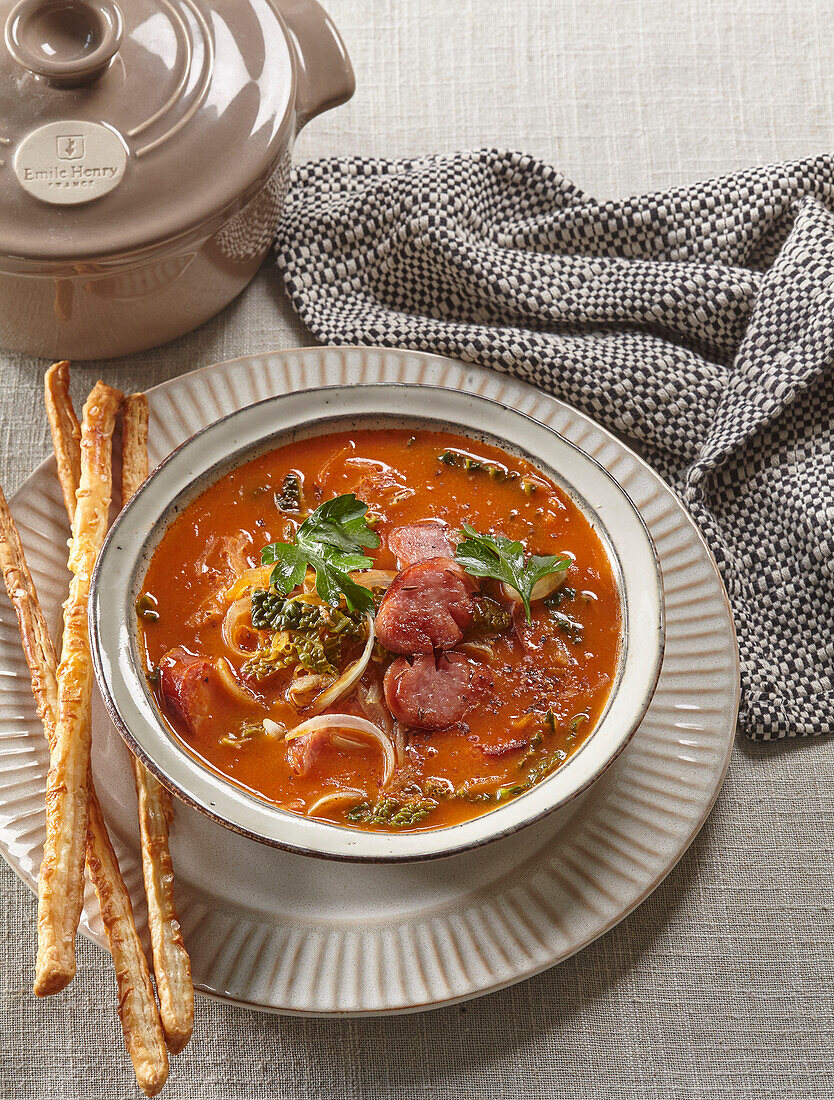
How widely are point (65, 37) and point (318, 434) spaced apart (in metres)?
0.98

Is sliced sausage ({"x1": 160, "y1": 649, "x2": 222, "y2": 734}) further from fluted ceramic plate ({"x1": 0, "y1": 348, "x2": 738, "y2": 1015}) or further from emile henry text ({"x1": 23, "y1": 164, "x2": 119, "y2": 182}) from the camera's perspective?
emile henry text ({"x1": 23, "y1": 164, "x2": 119, "y2": 182})

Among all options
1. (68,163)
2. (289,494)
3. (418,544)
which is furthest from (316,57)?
(418,544)

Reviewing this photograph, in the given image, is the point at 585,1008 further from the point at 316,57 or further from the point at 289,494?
the point at 316,57

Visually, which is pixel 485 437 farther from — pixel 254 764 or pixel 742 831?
pixel 742 831

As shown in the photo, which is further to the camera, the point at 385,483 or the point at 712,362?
the point at 712,362

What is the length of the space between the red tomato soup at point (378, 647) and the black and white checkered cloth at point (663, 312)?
547 millimetres

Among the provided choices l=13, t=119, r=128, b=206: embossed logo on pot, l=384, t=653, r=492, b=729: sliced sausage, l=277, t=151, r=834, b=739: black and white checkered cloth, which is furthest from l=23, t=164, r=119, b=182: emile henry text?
l=384, t=653, r=492, b=729: sliced sausage

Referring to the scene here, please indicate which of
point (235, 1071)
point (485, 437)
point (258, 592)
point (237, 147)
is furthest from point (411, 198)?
point (235, 1071)

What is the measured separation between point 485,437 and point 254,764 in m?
0.84

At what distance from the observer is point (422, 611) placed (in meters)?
1.93

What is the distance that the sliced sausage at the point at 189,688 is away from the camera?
6.27 ft

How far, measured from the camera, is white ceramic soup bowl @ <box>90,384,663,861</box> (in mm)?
1755

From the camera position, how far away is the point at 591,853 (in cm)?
201

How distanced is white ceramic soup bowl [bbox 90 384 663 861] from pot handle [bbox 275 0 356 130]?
81cm
